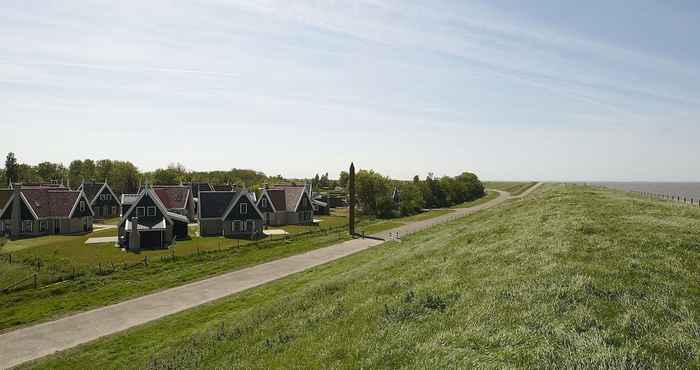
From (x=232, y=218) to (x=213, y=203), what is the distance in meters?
4.51

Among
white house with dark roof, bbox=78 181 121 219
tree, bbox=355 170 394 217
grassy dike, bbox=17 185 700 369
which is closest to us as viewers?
grassy dike, bbox=17 185 700 369

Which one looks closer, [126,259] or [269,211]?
[126,259]

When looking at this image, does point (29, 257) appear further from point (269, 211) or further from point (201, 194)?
point (269, 211)

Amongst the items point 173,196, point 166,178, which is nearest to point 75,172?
point 166,178

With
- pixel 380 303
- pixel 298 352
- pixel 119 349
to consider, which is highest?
pixel 380 303

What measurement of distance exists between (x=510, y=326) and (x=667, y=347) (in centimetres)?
356

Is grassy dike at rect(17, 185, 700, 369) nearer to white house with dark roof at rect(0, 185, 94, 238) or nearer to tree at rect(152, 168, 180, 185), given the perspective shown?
white house with dark roof at rect(0, 185, 94, 238)

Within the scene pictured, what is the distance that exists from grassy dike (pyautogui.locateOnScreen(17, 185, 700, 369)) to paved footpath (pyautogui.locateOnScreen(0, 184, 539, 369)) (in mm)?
2061

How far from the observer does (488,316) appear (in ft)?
39.1

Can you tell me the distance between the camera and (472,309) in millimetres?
12766

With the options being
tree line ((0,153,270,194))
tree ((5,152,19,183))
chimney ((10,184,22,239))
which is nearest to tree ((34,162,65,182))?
tree line ((0,153,270,194))

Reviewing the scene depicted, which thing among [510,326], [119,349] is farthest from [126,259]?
[510,326]

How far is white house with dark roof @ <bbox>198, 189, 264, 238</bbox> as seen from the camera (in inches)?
2302

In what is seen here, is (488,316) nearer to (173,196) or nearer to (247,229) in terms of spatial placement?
(247,229)
